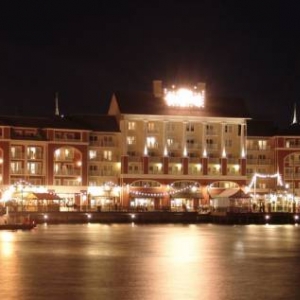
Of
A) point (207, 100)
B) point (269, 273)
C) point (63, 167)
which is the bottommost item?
point (269, 273)

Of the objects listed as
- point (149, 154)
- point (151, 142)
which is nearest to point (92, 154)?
point (149, 154)

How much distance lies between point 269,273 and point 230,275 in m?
2.49

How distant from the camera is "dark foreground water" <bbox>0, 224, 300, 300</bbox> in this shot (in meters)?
34.9

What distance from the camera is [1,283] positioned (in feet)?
121

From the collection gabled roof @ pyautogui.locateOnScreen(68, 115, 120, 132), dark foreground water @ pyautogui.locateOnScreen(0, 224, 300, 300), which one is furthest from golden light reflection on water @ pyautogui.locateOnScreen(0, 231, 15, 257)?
gabled roof @ pyautogui.locateOnScreen(68, 115, 120, 132)

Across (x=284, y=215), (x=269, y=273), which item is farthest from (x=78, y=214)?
(x=269, y=273)

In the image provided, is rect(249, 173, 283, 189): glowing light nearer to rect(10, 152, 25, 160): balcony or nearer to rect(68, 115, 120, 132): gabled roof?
rect(68, 115, 120, 132): gabled roof

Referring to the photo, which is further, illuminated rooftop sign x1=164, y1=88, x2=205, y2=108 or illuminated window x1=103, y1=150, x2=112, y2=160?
illuminated rooftop sign x1=164, y1=88, x2=205, y2=108

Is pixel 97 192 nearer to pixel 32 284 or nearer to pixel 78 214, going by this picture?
pixel 78 214

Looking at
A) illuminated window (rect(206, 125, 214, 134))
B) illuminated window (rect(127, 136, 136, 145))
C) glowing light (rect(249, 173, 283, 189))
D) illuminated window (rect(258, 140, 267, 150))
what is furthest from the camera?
illuminated window (rect(258, 140, 267, 150))

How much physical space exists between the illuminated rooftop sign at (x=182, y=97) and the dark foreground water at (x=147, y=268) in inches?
2309

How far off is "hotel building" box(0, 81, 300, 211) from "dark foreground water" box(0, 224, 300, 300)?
161 feet

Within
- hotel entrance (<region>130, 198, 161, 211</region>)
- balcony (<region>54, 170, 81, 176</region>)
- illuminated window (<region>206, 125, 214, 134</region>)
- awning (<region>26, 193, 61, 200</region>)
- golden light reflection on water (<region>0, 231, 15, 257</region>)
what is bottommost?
golden light reflection on water (<region>0, 231, 15, 257</region>)

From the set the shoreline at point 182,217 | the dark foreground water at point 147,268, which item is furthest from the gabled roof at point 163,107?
the dark foreground water at point 147,268
